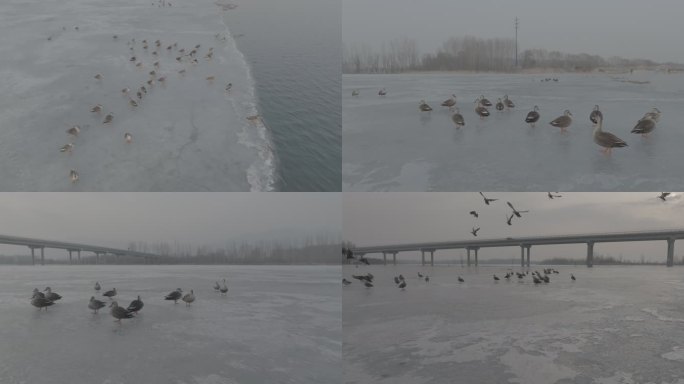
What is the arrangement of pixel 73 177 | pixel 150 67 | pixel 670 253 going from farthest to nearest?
pixel 670 253
pixel 150 67
pixel 73 177

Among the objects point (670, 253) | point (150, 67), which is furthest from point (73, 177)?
point (670, 253)

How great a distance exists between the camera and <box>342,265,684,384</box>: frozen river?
462cm

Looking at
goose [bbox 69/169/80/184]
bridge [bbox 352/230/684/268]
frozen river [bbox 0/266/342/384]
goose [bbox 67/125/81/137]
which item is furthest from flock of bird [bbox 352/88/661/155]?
bridge [bbox 352/230/684/268]

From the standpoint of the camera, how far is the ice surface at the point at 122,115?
7418 mm

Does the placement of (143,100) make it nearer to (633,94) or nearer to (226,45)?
(226,45)

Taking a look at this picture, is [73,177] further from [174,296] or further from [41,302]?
[174,296]

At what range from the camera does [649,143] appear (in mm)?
Result: 7703

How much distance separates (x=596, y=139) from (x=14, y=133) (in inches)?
386

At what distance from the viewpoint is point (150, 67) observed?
1374 cm

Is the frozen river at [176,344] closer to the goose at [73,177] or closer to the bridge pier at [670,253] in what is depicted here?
the goose at [73,177]

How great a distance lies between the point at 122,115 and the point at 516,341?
8270mm

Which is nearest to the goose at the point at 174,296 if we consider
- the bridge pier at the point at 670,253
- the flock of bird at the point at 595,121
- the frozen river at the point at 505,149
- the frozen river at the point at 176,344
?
the frozen river at the point at 176,344

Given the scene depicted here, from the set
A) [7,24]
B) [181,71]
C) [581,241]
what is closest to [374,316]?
[181,71]

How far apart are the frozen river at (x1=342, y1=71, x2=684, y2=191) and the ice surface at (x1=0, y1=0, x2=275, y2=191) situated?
1.87 meters
